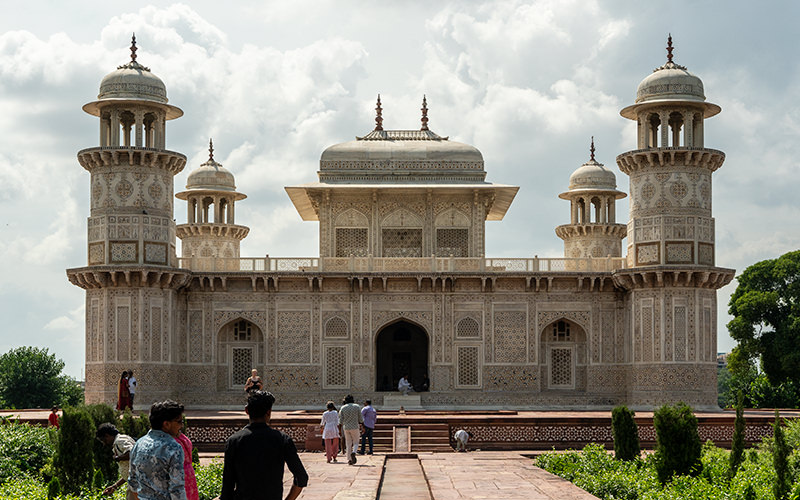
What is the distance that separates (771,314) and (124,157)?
23.2m

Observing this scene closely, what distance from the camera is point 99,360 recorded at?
28.4 m

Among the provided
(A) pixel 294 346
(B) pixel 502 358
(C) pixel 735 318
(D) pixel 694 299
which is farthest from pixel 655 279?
(C) pixel 735 318

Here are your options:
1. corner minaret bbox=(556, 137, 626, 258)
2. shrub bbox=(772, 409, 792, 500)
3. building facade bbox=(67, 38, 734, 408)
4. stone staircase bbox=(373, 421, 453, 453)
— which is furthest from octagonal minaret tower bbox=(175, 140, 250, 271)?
shrub bbox=(772, 409, 792, 500)

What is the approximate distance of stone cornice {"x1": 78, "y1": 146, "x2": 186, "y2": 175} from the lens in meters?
28.8

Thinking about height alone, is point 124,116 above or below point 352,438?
above

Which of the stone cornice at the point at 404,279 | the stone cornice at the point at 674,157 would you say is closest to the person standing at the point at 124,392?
the stone cornice at the point at 404,279

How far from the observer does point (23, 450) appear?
674 inches

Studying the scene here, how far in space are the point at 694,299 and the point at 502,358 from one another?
17.7ft

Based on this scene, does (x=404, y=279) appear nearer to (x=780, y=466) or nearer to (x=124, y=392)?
(x=124, y=392)

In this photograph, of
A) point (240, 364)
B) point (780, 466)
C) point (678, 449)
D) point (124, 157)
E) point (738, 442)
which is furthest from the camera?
point (240, 364)

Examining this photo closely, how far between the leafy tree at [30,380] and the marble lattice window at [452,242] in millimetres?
17975

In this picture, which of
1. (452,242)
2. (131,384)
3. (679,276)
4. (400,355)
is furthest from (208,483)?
(400,355)

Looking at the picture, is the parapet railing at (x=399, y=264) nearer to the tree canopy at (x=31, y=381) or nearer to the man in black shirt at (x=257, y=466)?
the tree canopy at (x=31, y=381)

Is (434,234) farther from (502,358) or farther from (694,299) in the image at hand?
(694,299)
